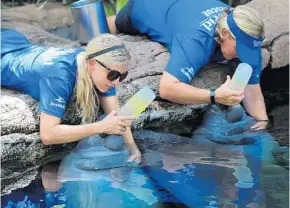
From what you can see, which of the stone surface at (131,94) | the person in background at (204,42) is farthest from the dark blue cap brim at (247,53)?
the stone surface at (131,94)

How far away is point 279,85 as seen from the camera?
14.8 feet

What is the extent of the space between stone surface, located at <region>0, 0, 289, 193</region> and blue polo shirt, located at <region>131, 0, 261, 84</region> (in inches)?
5.2

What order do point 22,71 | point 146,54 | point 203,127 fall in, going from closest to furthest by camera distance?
point 22,71, point 203,127, point 146,54

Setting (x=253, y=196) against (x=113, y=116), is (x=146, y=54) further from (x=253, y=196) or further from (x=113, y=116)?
(x=253, y=196)

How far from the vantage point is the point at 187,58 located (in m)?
3.51

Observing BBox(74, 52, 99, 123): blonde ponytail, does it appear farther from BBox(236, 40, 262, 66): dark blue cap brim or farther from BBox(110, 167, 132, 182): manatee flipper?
BBox(236, 40, 262, 66): dark blue cap brim

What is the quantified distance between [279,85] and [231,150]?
1336mm

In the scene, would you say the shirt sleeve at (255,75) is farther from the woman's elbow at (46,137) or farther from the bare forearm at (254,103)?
the woman's elbow at (46,137)

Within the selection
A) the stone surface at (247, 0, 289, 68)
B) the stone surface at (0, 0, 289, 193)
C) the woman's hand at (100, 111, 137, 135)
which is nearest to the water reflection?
the stone surface at (0, 0, 289, 193)

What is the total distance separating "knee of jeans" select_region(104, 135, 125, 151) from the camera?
309 cm

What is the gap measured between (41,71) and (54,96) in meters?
0.24

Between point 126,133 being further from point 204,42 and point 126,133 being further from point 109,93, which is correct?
point 204,42

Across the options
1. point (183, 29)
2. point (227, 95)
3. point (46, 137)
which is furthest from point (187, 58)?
point (46, 137)

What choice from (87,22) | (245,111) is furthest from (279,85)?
(87,22)
